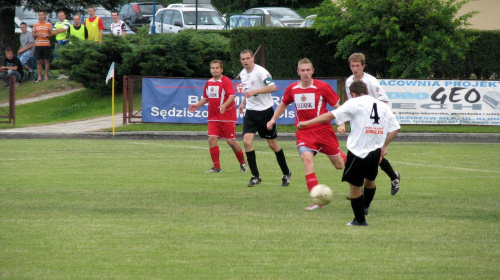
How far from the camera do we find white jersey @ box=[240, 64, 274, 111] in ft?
41.7

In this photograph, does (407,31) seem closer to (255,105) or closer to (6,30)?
(6,30)

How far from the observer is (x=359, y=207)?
8.79 metres

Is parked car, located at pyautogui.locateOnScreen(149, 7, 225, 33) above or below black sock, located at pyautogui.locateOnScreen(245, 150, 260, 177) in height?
above

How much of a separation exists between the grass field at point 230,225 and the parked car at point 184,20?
22073 mm

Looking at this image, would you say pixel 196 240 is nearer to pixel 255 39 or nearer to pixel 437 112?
pixel 437 112

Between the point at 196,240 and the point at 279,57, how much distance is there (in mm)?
21744

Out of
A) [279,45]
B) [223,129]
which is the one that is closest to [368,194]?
[223,129]

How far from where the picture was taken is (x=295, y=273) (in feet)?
21.8

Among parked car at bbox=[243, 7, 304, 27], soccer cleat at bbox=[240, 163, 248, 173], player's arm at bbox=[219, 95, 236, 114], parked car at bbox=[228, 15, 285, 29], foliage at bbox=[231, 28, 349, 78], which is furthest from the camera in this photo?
parked car at bbox=[243, 7, 304, 27]

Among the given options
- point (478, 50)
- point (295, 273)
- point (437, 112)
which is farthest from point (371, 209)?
point (478, 50)

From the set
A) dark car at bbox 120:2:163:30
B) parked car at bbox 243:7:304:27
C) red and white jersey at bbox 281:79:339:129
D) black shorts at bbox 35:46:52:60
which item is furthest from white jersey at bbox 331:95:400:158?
dark car at bbox 120:2:163:30

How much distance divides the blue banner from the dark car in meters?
20.1

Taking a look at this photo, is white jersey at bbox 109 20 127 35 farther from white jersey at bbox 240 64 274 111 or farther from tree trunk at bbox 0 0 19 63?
white jersey at bbox 240 64 274 111

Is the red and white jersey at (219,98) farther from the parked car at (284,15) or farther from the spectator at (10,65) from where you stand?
the parked car at (284,15)
